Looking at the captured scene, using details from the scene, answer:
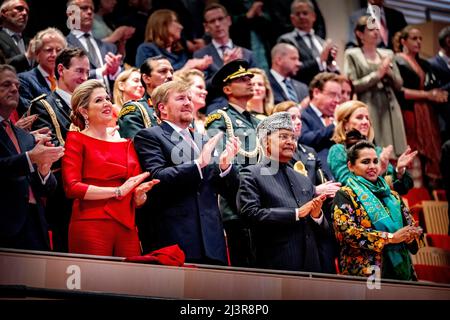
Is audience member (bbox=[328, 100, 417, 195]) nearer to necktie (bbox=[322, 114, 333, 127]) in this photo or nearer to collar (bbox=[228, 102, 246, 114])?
necktie (bbox=[322, 114, 333, 127])

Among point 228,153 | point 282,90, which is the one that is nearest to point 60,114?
point 228,153

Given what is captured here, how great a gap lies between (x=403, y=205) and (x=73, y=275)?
2019 millimetres

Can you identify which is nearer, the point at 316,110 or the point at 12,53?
the point at 12,53

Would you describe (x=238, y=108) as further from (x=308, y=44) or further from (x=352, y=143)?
(x=308, y=44)

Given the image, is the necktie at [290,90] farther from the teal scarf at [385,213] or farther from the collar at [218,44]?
the teal scarf at [385,213]

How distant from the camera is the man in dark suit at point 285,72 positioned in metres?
6.72

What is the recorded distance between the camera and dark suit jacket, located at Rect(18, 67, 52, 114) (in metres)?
4.93

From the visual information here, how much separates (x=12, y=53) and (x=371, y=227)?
228 cm

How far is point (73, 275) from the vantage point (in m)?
3.88

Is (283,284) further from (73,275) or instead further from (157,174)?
(73,275)

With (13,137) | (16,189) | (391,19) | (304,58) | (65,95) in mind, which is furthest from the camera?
(391,19)

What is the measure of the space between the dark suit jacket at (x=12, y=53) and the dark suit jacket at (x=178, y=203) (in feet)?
3.63

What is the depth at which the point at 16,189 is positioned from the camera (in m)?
4.08
